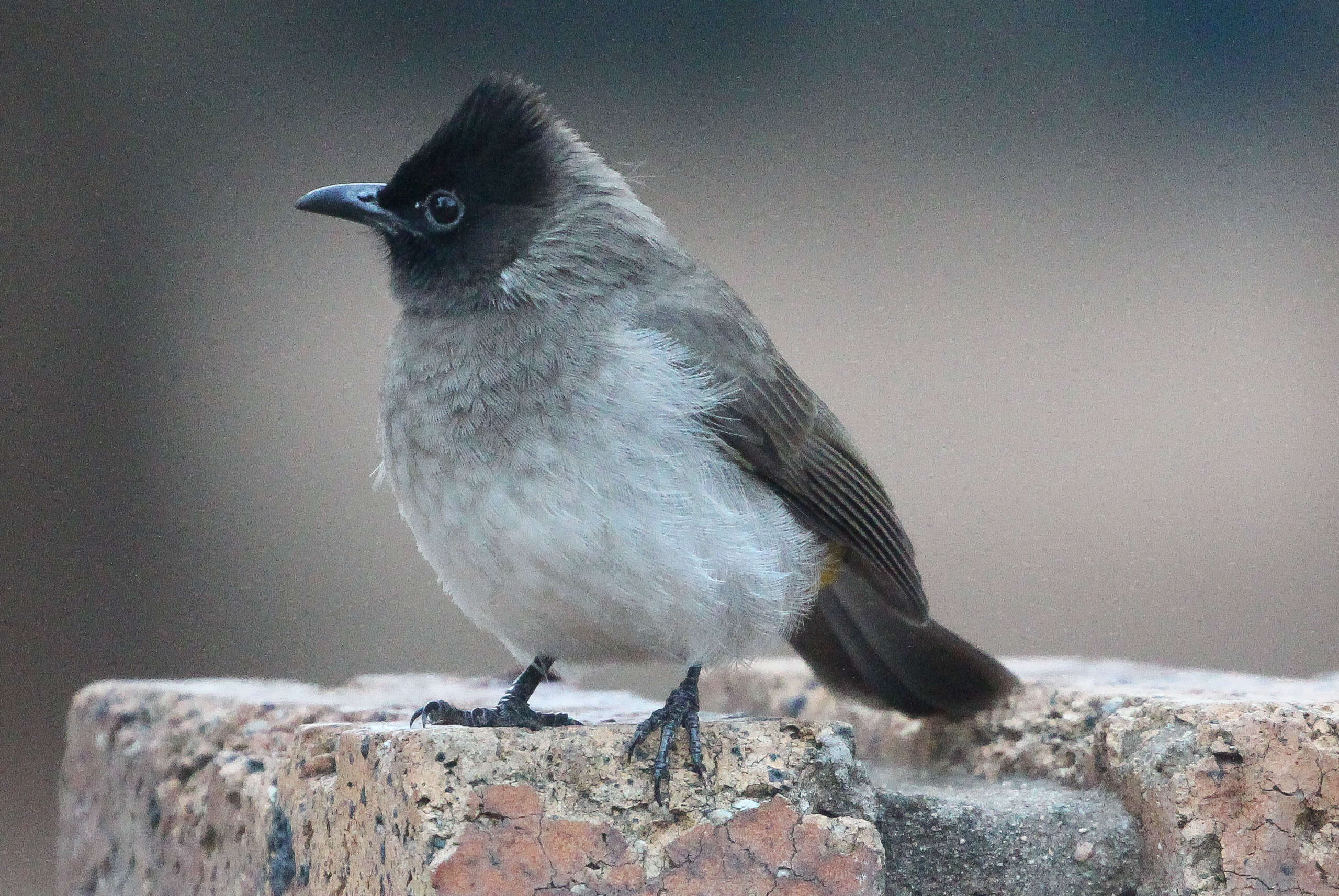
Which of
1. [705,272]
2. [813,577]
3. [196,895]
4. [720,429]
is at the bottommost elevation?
[196,895]

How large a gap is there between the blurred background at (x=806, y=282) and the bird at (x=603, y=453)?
209cm

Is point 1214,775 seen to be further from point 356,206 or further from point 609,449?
point 356,206

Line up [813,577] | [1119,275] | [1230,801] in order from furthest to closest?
[1119,275] < [813,577] < [1230,801]

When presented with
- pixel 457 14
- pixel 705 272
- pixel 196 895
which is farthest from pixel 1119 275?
pixel 196 895

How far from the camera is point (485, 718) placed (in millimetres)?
2412

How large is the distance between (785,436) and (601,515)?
0.47 meters

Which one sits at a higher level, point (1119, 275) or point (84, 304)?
point (1119, 275)

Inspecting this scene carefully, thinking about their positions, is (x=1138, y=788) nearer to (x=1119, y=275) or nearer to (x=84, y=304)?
(x=1119, y=275)

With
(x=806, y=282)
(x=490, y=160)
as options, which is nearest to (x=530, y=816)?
(x=490, y=160)

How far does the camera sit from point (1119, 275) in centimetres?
518

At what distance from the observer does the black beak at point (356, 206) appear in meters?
2.90

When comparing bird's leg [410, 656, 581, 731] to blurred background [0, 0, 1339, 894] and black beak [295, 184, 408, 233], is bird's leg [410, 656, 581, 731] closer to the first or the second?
black beak [295, 184, 408, 233]

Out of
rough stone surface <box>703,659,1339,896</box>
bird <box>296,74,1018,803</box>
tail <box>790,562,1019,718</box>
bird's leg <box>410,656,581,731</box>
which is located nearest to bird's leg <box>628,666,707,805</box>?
bird <box>296,74,1018,803</box>

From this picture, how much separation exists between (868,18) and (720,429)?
2.63 m
